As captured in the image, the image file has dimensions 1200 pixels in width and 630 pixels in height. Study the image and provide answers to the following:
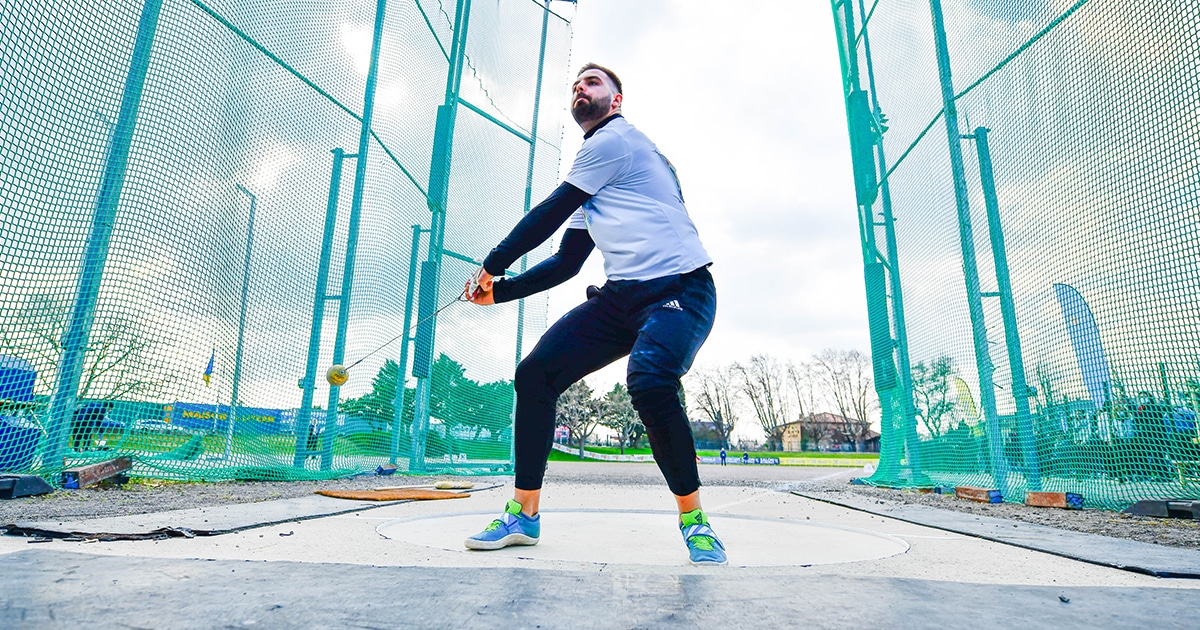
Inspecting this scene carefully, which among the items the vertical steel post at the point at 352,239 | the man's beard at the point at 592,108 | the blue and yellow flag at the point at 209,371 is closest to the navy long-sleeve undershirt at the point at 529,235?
the man's beard at the point at 592,108

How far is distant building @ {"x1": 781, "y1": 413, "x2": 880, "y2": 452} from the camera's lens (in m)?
50.5

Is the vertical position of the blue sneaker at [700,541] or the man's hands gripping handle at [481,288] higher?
the man's hands gripping handle at [481,288]

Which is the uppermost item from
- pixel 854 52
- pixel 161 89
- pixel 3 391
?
pixel 854 52

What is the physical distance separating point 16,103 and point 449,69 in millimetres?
5524

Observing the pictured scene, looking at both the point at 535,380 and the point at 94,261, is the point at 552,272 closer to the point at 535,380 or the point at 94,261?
the point at 535,380

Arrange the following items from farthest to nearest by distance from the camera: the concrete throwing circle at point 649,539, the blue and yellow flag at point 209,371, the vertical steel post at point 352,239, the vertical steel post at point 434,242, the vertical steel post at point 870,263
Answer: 1. the vertical steel post at point 434,242
2. the vertical steel post at point 870,263
3. the vertical steel post at point 352,239
4. the blue and yellow flag at point 209,371
5. the concrete throwing circle at point 649,539

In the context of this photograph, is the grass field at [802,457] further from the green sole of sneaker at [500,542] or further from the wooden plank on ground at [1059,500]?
the green sole of sneaker at [500,542]

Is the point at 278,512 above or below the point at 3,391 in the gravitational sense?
below

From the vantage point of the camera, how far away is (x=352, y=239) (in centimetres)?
600

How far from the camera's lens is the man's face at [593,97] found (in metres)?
2.15

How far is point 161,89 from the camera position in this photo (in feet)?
12.6

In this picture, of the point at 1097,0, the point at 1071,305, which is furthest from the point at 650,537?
the point at 1097,0

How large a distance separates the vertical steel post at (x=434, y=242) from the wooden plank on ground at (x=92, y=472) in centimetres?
329

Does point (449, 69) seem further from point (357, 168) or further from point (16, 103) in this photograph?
point (16, 103)
